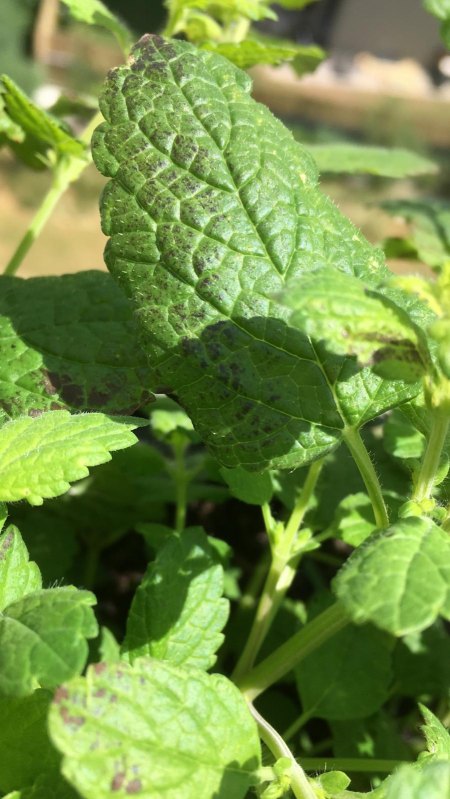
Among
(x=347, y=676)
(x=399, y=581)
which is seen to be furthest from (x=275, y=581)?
(x=399, y=581)

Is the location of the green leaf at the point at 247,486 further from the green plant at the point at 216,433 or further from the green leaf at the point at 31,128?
the green leaf at the point at 31,128

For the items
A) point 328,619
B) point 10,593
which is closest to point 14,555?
point 10,593

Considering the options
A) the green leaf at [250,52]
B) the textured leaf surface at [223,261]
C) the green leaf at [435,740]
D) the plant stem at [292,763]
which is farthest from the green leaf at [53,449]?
the green leaf at [250,52]

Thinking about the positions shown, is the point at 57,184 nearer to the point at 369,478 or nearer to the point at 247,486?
the point at 247,486

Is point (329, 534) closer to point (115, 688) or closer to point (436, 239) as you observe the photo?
point (115, 688)

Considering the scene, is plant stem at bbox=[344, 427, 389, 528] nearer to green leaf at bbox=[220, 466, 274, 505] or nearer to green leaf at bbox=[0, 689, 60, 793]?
green leaf at bbox=[220, 466, 274, 505]

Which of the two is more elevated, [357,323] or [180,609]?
[357,323]

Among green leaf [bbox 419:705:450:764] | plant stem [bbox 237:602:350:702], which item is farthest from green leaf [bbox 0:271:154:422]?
green leaf [bbox 419:705:450:764]
